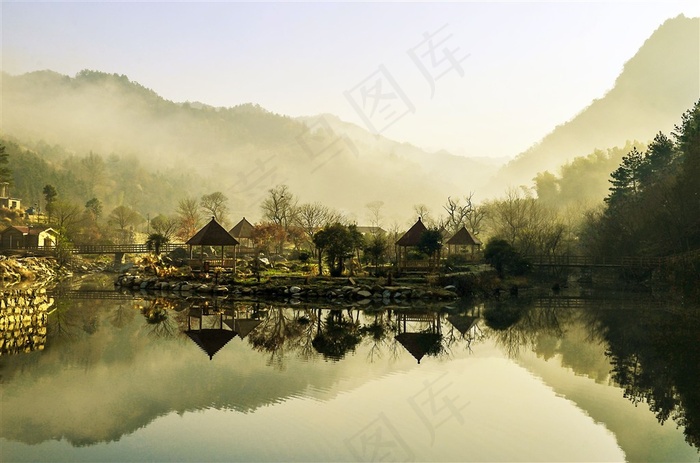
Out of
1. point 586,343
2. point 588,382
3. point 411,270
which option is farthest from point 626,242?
point 588,382

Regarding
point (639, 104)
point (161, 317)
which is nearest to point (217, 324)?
point (161, 317)

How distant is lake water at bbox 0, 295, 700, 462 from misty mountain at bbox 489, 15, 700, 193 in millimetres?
142169

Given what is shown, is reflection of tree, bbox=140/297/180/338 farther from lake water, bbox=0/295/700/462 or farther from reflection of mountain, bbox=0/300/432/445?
reflection of mountain, bbox=0/300/432/445

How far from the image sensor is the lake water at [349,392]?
8984 mm

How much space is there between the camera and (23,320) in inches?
830

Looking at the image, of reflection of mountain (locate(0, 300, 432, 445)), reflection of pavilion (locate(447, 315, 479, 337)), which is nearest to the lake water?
reflection of mountain (locate(0, 300, 432, 445))

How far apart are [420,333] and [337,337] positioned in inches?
117

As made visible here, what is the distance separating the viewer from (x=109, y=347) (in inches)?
643

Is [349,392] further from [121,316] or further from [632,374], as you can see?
[121,316]

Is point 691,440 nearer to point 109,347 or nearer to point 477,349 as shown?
point 477,349

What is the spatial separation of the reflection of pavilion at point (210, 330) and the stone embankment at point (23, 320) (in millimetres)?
4268

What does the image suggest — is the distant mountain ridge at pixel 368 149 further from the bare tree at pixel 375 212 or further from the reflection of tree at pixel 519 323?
the reflection of tree at pixel 519 323

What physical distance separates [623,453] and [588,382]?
4.42 metres

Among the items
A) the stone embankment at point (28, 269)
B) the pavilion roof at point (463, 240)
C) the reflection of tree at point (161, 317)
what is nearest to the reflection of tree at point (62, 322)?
the reflection of tree at point (161, 317)
